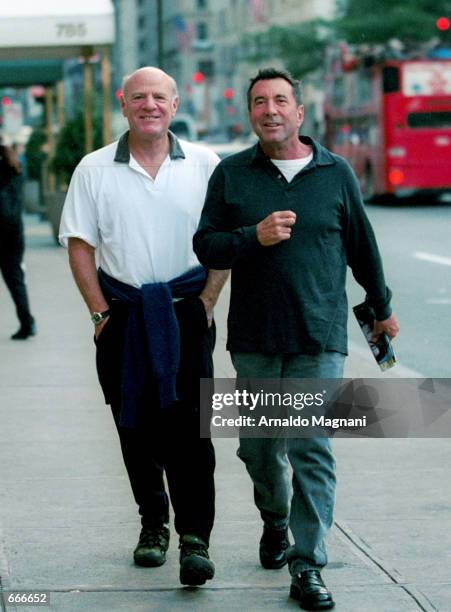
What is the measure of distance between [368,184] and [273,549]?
2913 cm

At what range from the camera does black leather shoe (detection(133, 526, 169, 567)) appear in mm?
5312

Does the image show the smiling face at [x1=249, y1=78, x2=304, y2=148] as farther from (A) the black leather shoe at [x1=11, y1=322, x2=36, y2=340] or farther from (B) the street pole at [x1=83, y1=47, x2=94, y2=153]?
(B) the street pole at [x1=83, y1=47, x2=94, y2=153]

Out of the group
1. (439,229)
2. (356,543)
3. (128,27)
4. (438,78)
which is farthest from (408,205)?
(128,27)

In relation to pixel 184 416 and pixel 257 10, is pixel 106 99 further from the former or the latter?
pixel 257 10

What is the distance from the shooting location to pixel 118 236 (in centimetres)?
524

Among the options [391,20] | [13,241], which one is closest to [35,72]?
[13,241]

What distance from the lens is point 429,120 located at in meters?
32.2

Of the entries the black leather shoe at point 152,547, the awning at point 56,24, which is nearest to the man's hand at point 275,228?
the black leather shoe at point 152,547

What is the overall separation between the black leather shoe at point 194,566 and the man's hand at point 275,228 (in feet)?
3.46

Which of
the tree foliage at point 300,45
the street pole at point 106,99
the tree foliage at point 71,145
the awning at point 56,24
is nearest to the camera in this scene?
the awning at point 56,24

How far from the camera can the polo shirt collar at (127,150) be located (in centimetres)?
527

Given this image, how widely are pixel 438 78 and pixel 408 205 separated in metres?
3.33

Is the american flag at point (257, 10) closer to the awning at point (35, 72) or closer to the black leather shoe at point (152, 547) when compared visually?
the awning at point (35, 72)

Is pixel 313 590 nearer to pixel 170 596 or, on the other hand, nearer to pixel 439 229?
pixel 170 596
